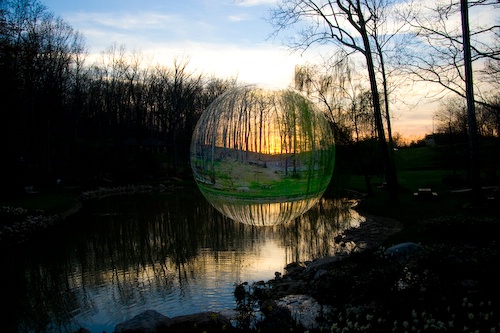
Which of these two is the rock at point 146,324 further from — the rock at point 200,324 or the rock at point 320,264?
the rock at point 320,264

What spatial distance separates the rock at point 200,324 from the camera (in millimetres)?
5980

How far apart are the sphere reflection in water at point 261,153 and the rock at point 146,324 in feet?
10.6

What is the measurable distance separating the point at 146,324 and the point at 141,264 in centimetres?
524

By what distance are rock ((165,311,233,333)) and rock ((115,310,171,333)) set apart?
0.13m

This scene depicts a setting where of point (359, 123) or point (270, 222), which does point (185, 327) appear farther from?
point (359, 123)

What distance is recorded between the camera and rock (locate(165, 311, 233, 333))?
5.98 m

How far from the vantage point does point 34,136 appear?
35219 mm

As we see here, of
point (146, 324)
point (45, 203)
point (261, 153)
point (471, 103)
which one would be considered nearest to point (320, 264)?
point (146, 324)

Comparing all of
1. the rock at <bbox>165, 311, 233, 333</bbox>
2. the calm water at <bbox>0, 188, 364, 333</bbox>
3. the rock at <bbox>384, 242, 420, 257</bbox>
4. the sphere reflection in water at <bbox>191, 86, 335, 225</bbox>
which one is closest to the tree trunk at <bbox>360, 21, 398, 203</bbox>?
the calm water at <bbox>0, 188, 364, 333</bbox>

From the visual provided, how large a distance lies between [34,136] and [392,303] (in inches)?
1423

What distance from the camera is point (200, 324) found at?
6.36m

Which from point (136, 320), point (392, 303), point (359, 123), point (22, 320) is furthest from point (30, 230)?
point (359, 123)

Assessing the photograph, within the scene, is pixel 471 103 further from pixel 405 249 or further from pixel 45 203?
pixel 45 203

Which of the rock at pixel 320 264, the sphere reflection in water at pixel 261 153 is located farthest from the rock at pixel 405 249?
the sphere reflection in water at pixel 261 153
